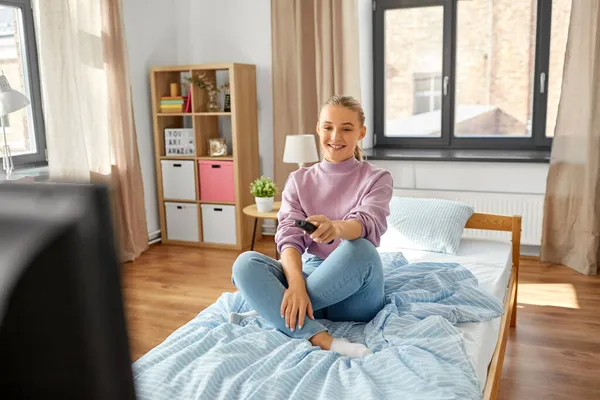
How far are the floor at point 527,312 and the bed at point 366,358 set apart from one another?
0.26 meters

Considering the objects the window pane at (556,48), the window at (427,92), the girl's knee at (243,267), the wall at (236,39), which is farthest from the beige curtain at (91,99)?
the window pane at (556,48)

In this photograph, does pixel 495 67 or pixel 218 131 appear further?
pixel 218 131

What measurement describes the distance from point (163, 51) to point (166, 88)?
0.32m

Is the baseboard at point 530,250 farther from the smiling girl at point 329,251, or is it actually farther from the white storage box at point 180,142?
the white storage box at point 180,142

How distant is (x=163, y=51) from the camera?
454 cm

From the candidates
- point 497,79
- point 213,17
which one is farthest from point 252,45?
point 497,79

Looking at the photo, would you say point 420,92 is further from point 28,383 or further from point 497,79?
point 28,383

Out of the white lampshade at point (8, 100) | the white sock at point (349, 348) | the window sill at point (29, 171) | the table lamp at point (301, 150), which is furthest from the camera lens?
the table lamp at point (301, 150)

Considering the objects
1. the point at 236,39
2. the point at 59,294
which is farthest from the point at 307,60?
the point at 59,294

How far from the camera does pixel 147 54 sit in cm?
438

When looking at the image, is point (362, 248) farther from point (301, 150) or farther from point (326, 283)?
point (301, 150)

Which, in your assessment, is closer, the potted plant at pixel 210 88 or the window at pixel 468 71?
the window at pixel 468 71

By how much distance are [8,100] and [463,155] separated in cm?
276

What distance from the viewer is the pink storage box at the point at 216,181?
427cm
